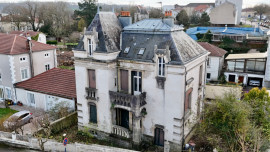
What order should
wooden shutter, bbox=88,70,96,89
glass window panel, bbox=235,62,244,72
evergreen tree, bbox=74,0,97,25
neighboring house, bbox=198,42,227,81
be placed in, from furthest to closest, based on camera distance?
evergreen tree, bbox=74,0,97,25, neighboring house, bbox=198,42,227,81, glass window panel, bbox=235,62,244,72, wooden shutter, bbox=88,70,96,89

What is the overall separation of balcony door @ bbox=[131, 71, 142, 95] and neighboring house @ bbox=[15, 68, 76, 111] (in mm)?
8905

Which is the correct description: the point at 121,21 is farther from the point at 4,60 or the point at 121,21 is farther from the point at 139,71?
the point at 4,60

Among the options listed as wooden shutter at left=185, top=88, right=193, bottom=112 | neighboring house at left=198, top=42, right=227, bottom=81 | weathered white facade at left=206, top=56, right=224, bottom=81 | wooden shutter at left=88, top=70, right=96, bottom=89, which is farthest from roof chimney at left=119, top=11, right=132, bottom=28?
weathered white facade at left=206, top=56, right=224, bottom=81

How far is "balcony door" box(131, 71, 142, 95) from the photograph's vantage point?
20084 mm

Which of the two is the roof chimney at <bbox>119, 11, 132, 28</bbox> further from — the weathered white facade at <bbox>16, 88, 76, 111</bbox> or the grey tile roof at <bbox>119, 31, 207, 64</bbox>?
the weathered white facade at <bbox>16, 88, 76, 111</bbox>

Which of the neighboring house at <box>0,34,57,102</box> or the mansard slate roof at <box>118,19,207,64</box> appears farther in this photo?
the neighboring house at <box>0,34,57,102</box>

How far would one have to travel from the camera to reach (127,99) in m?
19.3

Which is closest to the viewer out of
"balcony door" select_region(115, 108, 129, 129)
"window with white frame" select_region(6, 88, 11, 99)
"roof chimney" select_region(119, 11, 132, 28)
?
"balcony door" select_region(115, 108, 129, 129)

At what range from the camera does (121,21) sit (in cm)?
2345

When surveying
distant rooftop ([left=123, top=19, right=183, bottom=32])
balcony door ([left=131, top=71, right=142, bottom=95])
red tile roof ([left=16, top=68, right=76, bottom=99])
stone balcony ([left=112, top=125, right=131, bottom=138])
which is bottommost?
stone balcony ([left=112, top=125, right=131, bottom=138])

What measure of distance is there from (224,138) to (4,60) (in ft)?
93.6

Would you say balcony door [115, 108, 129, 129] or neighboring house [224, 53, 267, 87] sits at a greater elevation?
neighboring house [224, 53, 267, 87]

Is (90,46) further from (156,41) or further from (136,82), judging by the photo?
(156,41)

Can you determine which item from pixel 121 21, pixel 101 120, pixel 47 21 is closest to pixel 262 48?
pixel 121 21
